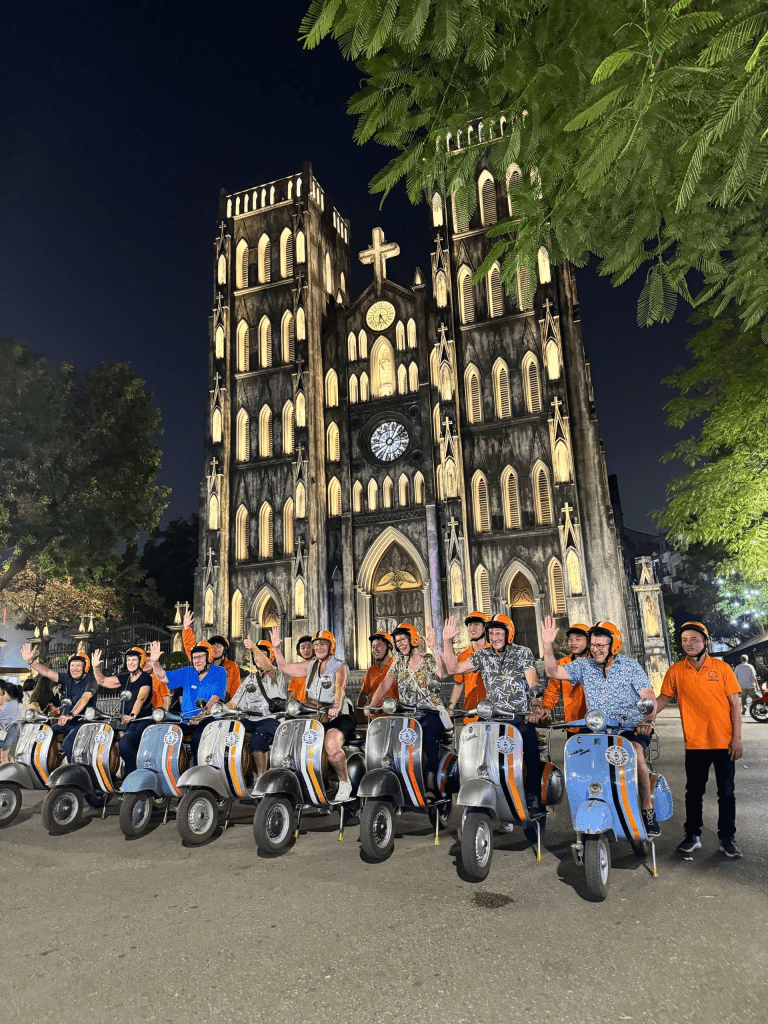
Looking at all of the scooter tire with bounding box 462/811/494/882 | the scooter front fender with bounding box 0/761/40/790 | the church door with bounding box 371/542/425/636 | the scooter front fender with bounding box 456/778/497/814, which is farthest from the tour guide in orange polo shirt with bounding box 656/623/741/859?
the church door with bounding box 371/542/425/636

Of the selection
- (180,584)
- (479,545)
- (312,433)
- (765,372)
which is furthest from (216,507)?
(765,372)

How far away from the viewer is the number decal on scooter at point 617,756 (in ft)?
14.3

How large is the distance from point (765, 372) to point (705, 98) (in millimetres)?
8139

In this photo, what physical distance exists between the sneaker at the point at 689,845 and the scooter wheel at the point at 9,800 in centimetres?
652

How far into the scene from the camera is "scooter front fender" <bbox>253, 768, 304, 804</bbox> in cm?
547

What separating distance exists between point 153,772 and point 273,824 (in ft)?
4.86

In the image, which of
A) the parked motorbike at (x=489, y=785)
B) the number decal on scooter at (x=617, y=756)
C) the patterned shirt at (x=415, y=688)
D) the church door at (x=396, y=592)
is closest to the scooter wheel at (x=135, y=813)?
the patterned shirt at (x=415, y=688)

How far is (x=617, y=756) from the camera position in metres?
4.36

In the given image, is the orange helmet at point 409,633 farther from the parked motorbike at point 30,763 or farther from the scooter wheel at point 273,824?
the parked motorbike at point 30,763

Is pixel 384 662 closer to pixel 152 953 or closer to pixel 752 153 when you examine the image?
pixel 152 953

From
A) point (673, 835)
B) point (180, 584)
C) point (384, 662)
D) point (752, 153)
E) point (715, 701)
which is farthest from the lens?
point (180, 584)

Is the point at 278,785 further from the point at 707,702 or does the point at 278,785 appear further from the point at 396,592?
the point at 396,592

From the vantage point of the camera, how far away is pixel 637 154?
3.53 meters

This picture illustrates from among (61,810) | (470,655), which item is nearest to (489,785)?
(470,655)
